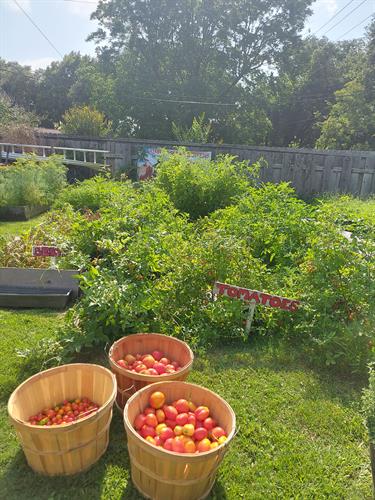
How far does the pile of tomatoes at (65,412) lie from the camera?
6.48 ft

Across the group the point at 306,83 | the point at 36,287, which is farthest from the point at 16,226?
the point at 306,83

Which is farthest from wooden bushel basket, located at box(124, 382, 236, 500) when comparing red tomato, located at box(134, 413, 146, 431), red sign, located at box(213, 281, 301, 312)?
red sign, located at box(213, 281, 301, 312)

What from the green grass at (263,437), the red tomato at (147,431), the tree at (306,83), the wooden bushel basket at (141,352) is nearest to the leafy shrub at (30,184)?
the green grass at (263,437)

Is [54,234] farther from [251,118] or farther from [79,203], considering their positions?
[251,118]

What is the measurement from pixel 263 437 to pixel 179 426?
27.3 inches

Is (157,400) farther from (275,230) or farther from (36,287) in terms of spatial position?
(275,230)

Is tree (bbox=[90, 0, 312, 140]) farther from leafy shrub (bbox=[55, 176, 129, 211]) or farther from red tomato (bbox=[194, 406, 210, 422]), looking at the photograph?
red tomato (bbox=[194, 406, 210, 422])

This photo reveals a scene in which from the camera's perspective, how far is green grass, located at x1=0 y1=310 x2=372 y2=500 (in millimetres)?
1918

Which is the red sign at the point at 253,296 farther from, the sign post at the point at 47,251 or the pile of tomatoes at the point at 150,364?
the sign post at the point at 47,251

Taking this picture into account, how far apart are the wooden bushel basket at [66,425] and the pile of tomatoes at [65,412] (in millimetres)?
30

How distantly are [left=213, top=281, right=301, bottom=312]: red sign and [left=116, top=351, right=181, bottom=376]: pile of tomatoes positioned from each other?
845 millimetres

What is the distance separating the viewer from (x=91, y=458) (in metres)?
1.99

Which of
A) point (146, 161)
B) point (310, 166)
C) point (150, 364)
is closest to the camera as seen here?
point (150, 364)

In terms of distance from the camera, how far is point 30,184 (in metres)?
7.65
